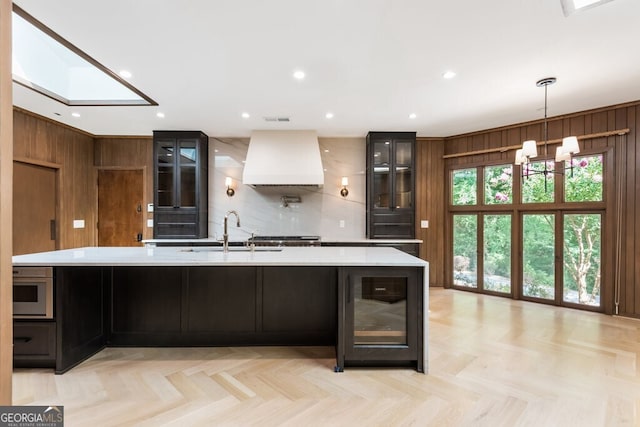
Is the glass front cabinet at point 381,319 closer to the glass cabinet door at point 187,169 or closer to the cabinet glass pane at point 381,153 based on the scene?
the cabinet glass pane at point 381,153

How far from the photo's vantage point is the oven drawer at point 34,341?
7.29 feet

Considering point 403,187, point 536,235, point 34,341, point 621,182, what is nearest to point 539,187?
point 536,235

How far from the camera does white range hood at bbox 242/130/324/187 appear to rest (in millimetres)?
4590

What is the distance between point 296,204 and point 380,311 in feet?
10.6

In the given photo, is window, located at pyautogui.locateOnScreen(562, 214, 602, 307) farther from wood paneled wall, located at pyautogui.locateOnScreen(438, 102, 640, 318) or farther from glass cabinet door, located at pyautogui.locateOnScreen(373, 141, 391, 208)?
glass cabinet door, located at pyautogui.locateOnScreen(373, 141, 391, 208)

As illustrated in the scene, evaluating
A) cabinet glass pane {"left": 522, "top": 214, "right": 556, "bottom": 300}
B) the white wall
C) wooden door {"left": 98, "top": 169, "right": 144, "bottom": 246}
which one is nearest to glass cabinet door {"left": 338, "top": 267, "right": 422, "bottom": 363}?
the white wall

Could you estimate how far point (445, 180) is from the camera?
5.25 m

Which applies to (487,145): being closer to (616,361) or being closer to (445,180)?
(445,180)

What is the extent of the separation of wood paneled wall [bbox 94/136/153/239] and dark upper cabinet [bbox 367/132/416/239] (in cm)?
391

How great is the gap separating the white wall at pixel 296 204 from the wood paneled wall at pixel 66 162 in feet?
6.80

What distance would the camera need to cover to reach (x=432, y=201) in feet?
17.3

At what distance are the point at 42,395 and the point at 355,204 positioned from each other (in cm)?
438

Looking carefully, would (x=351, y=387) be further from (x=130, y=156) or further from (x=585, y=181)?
(x=130, y=156)

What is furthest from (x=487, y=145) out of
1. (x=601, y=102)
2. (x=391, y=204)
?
(x=391, y=204)
